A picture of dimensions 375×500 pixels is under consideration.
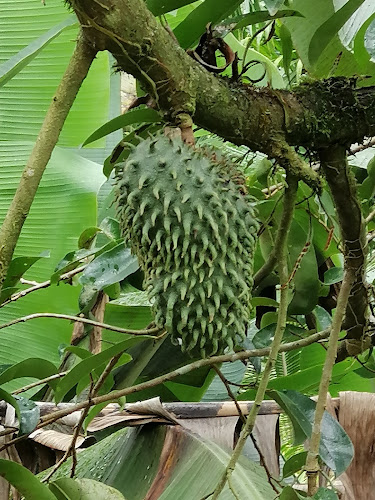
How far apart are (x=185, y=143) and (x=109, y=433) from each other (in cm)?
91

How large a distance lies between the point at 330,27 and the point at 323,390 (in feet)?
1.51

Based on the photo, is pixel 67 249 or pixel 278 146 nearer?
pixel 278 146

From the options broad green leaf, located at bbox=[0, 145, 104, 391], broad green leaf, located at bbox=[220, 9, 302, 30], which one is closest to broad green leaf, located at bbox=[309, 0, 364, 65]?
broad green leaf, located at bbox=[220, 9, 302, 30]

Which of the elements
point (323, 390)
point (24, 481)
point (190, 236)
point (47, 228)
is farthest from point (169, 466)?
point (47, 228)

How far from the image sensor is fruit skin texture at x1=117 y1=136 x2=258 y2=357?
0.60 meters

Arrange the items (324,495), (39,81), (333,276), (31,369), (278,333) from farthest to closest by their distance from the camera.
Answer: (39,81) → (333,276) → (31,369) → (278,333) → (324,495)

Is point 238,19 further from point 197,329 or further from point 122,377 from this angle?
point 122,377

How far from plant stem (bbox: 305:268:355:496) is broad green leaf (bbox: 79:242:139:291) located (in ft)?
1.20

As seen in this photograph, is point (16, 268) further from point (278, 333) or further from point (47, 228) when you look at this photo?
point (47, 228)

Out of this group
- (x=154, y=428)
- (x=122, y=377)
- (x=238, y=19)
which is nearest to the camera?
(x=238, y=19)

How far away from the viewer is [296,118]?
0.68 m

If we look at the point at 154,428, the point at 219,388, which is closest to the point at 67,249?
the point at 219,388

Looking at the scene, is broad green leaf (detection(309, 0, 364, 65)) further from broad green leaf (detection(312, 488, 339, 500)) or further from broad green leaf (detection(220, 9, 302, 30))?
broad green leaf (detection(312, 488, 339, 500))

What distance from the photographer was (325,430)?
848 millimetres
